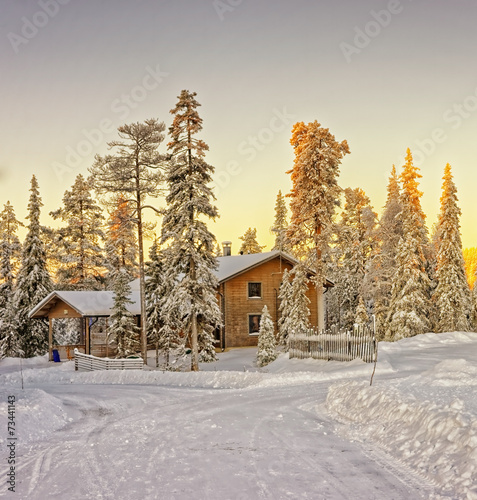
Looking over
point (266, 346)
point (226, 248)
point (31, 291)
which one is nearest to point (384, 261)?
point (266, 346)

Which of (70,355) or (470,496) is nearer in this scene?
(470,496)

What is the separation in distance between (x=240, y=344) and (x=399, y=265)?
1385cm

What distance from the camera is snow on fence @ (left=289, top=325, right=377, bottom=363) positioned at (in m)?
21.3

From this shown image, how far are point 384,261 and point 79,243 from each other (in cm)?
2825

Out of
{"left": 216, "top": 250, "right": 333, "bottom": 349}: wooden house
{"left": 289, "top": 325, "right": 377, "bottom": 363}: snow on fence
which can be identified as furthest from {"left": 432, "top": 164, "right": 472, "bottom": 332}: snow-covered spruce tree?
{"left": 289, "top": 325, "right": 377, "bottom": 363}: snow on fence

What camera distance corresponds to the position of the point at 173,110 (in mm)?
27625

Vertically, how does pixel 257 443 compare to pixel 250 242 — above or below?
below

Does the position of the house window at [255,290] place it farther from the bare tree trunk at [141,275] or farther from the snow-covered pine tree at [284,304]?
the bare tree trunk at [141,275]

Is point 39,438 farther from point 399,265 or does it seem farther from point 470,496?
point 399,265

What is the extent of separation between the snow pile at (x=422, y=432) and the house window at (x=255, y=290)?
28.7 meters

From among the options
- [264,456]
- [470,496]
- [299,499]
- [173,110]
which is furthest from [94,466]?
[173,110]

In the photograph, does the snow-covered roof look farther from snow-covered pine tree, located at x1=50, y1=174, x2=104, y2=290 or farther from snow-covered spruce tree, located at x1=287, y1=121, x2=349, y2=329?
snow-covered spruce tree, located at x1=287, y1=121, x2=349, y2=329

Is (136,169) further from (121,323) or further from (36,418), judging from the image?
(36,418)

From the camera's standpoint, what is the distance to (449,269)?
127ft
